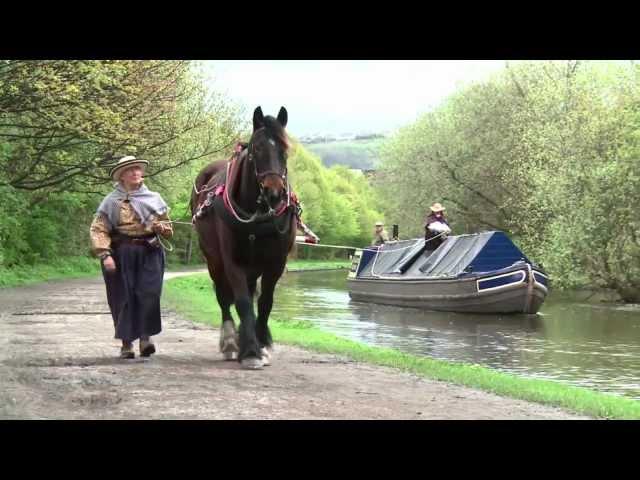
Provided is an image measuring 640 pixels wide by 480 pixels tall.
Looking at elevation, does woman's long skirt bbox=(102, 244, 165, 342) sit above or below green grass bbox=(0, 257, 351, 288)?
above

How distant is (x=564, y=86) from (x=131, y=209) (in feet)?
100

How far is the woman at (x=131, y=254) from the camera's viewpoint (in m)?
9.26

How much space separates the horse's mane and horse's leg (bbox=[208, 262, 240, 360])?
2161 mm

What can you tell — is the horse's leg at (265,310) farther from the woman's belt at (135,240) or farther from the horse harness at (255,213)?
the woman's belt at (135,240)

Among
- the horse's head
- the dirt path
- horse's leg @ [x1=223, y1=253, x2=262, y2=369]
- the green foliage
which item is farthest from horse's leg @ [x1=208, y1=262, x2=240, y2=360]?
the green foliage

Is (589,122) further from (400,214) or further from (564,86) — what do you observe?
(400,214)

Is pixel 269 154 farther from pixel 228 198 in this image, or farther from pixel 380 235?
pixel 380 235

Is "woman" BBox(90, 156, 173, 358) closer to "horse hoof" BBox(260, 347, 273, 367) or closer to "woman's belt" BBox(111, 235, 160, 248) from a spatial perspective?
"woman's belt" BBox(111, 235, 160, 248)

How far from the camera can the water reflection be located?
Result: 1416cm

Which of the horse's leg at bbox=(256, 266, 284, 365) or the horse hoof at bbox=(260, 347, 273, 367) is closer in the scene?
the horse hoof at bbox=(260, 347, 273, 367)

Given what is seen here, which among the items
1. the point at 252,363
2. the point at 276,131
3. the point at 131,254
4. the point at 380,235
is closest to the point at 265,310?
the point at 252,363

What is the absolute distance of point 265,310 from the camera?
968cm
